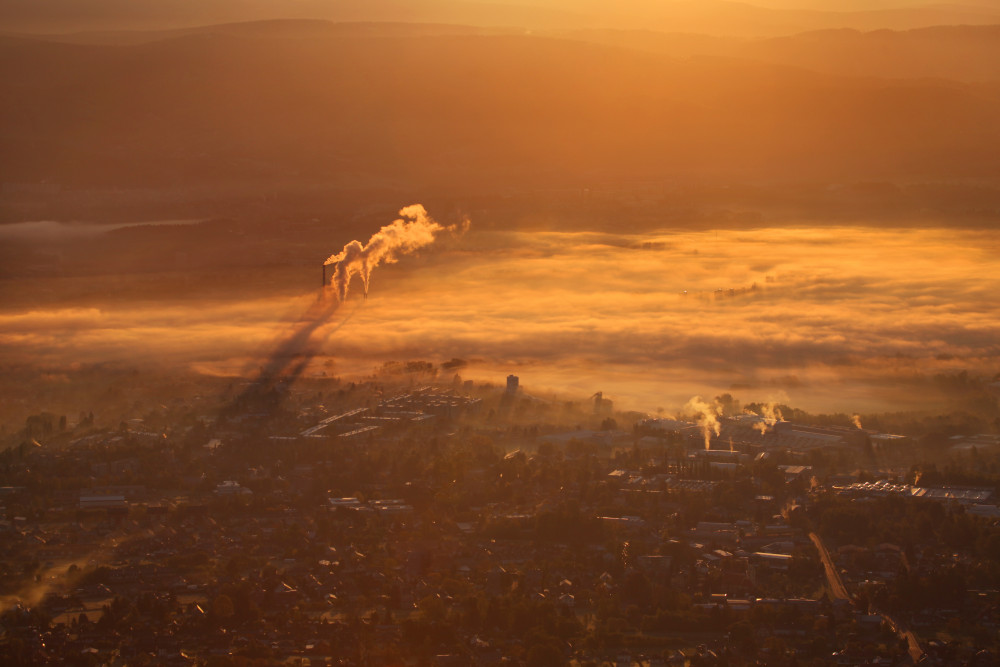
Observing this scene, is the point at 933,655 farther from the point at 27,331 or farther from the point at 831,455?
the point at 27,331

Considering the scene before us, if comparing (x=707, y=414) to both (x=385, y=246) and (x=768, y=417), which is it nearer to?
(x=768, y=417)

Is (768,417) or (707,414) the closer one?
(768,417)

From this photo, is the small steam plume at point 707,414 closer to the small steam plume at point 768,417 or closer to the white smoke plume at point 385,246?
the small steam plume at point 768,417

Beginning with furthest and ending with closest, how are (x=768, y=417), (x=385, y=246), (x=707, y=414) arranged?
(x=385, y=246)
(x=707, y=414)
(x=768, y=417)

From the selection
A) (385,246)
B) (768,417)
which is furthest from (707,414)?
(385,246)

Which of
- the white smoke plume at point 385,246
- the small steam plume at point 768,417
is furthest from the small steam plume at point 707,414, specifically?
the white smoke plume at point 385,246

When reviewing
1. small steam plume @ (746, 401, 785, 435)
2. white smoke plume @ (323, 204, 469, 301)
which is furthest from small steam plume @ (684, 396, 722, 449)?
white smoke plume @ (323, 204, 469, 301)

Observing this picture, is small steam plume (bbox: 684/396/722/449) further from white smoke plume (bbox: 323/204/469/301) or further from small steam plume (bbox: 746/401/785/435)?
white smoke plume (bbox: 323/204/469/301)
